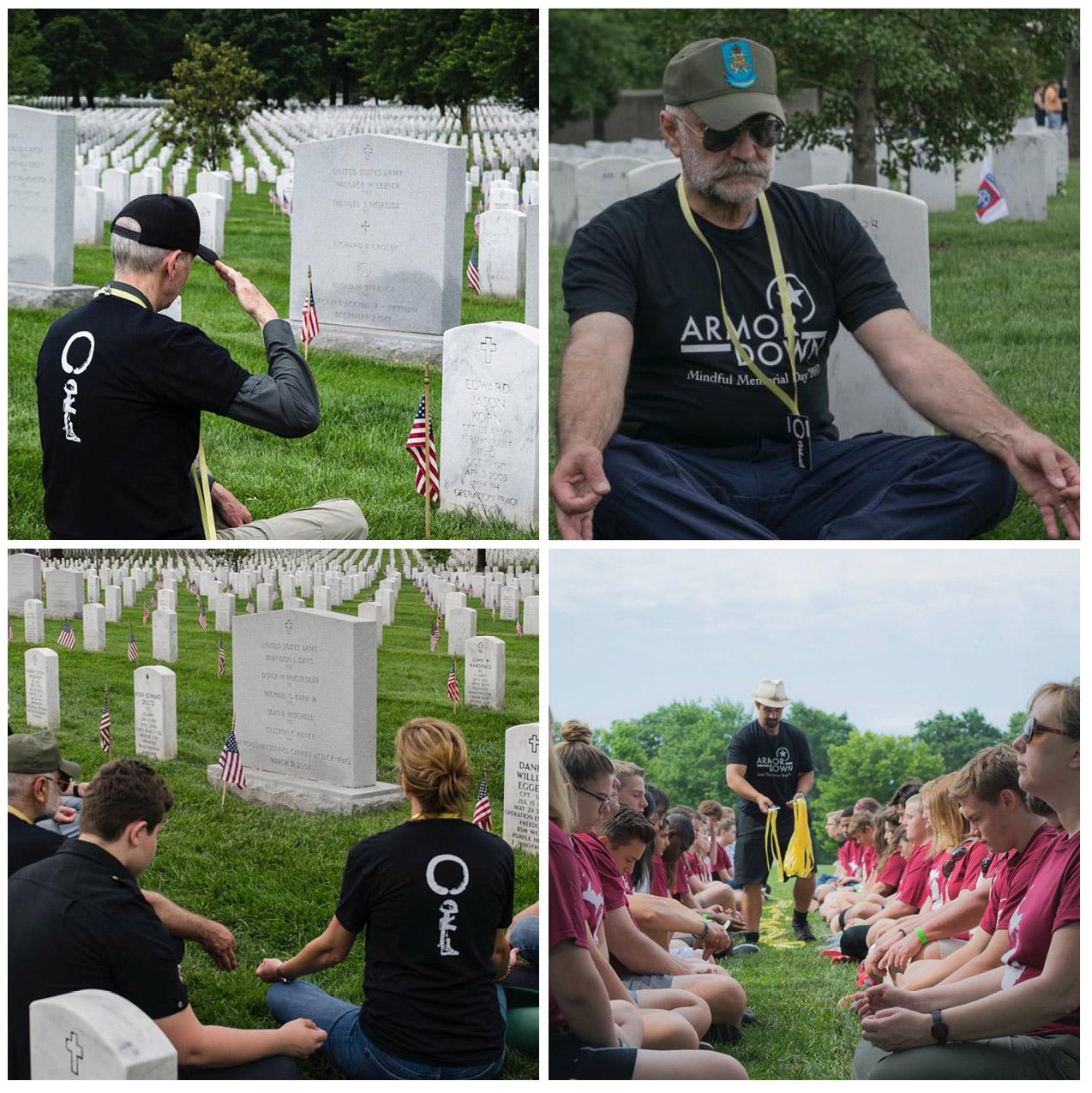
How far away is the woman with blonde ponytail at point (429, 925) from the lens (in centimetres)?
360

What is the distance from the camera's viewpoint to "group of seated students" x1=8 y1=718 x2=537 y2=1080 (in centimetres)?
334

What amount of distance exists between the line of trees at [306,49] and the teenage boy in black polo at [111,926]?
366 centimetres

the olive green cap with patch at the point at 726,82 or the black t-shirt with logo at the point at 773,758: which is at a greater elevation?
the olive green cap with patch at the point at 726,82

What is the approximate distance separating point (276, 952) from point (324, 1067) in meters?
0.55

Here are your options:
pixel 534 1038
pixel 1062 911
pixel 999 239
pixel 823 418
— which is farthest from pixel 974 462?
pixel 999 239

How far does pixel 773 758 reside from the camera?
5.30 m

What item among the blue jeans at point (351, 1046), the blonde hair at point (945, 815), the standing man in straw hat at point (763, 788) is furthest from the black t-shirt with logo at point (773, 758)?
the blue jeans at point (351, 1046)

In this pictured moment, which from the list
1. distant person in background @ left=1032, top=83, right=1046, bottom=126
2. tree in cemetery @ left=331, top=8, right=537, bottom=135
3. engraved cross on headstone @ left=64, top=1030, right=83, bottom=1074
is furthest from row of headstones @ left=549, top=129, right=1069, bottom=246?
engraved cross on headstone @ left=64, top=1030, right=83, bottom=1074

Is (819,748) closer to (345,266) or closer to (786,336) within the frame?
(786,336)

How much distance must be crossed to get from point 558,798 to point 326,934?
73 cm

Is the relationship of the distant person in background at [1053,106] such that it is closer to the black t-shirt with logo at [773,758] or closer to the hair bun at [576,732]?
the black t-shirt with logo at [773,758]

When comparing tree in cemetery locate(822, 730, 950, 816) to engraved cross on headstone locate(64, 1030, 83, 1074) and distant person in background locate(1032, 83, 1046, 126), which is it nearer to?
engraved cross on headstone locate(64, 1030, 83, 1074)

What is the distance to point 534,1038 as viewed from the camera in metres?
3.85

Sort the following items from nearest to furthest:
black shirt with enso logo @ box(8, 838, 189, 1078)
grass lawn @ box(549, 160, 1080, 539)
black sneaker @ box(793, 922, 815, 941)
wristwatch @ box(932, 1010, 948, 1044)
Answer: black shirt with enso logo @ box(8, 838, 189, 1078), wristwatch @ box(932, 1010, 948, 1044), black sneaker @ box(793, 922, 815, 941), grass lawn @ box(549, 160, 1080, 539)
